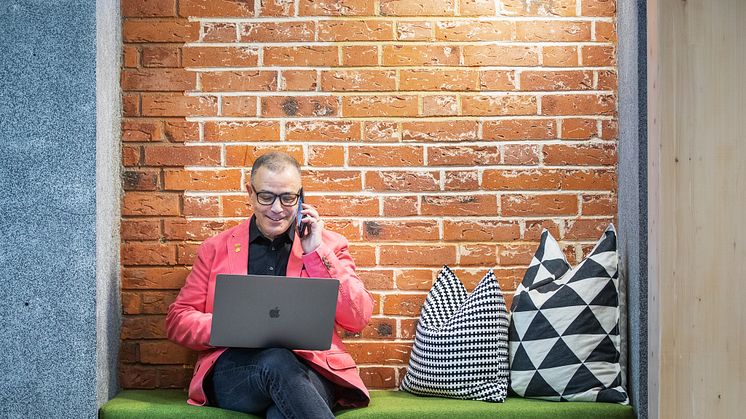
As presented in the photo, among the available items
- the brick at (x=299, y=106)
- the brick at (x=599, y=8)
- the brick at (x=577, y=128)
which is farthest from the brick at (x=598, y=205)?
the brick at (x=299, y=106)

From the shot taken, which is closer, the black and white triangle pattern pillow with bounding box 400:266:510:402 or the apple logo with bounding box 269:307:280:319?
the apple logo with bounding box 269:307:280:319

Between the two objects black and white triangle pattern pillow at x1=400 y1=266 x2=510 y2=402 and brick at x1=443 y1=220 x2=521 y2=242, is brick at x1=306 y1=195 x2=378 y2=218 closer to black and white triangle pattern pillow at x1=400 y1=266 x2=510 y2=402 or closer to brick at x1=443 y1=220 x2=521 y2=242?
brick at x1=443 y1=220 x2=521 y2=242

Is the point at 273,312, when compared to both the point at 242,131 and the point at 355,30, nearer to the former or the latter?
the point at 242,131

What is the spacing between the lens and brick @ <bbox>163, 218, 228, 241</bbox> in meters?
3.96

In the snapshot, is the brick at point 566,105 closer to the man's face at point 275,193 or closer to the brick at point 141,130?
the man's face at point 275,193

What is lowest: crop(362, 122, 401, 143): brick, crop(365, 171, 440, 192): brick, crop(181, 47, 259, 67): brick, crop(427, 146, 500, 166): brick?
crop(365, 171, 440, 192): brick

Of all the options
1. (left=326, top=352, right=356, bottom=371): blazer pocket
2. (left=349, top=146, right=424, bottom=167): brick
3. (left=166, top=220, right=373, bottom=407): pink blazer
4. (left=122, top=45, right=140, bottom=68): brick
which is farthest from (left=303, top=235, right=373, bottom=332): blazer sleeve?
(left=122, top=45, right=140, bottom=68): brick

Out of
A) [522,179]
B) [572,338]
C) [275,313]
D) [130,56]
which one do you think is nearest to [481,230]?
[522,179]

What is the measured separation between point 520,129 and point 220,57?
1249mm

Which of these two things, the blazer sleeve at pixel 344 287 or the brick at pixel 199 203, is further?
the brick at pixel 199 203

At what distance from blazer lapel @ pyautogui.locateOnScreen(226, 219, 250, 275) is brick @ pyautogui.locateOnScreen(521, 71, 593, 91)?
4.18 feet

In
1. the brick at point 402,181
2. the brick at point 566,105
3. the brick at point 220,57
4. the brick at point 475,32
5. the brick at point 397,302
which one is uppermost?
the brick at point 475,32

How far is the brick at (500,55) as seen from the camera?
3965mm

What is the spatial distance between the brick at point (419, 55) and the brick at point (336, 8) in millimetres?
174
